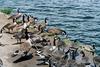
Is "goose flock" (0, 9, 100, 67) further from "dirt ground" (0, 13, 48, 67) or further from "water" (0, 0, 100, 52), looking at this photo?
"water" (0, 0, 100, 52)

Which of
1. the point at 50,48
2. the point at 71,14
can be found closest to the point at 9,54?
the point at 50,48

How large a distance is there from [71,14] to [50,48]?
105 ft

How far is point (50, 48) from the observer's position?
2891cm

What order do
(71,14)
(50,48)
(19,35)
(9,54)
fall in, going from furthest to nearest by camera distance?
(71,14)
(19,35)
(9,54)
(50,48)

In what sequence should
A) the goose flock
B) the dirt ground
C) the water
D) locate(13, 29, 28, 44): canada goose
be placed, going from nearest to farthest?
1. the goose flock
2. the dirt ground
3. locate(13, 29, 28, 44): canada goose
4. the water

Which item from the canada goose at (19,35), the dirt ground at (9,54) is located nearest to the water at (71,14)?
the canada goose at (19,35)

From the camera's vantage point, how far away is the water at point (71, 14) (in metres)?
45.6

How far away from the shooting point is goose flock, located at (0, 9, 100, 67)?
26.6 meters

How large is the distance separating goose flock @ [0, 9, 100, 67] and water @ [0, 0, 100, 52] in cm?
701

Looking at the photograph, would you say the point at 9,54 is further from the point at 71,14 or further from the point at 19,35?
the point at 71,14

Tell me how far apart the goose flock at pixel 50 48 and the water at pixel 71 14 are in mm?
7012

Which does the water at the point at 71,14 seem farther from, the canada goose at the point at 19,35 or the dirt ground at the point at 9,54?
the dirt ground at the point at 9,54

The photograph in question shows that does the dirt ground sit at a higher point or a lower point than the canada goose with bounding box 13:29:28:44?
lower

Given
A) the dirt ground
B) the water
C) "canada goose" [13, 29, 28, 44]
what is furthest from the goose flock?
the water
